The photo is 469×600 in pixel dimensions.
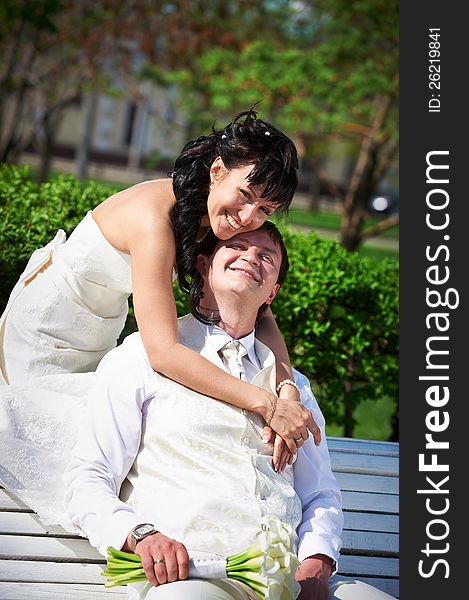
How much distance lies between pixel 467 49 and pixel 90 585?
2.17 m

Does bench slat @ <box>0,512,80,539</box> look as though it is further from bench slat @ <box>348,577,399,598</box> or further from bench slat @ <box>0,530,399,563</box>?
bench slat @ <box>348,577,399,598</box>

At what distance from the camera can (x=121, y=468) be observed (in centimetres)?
278

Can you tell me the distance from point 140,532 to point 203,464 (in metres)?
0.29

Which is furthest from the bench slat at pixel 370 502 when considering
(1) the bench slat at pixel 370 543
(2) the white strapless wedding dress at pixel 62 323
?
(2) the white strapless wedding dress at pixel 62 323

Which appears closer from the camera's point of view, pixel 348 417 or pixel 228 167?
pixel 228 167

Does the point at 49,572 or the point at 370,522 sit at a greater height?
the point at 370,522

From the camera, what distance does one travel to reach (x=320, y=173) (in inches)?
631

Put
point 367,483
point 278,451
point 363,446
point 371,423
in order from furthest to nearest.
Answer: point 371,423 → point 363,446 → point 367,483 → point 278,451

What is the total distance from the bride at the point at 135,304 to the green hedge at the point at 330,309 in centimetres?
191

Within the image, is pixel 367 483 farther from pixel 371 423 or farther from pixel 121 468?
pixel 371 423

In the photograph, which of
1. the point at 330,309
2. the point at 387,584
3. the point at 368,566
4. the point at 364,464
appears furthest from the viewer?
the point at 330,309

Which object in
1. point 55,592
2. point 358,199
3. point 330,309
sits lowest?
point 55,592

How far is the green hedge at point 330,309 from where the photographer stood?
5770mm

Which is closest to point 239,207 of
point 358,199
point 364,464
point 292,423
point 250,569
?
point 292,423
